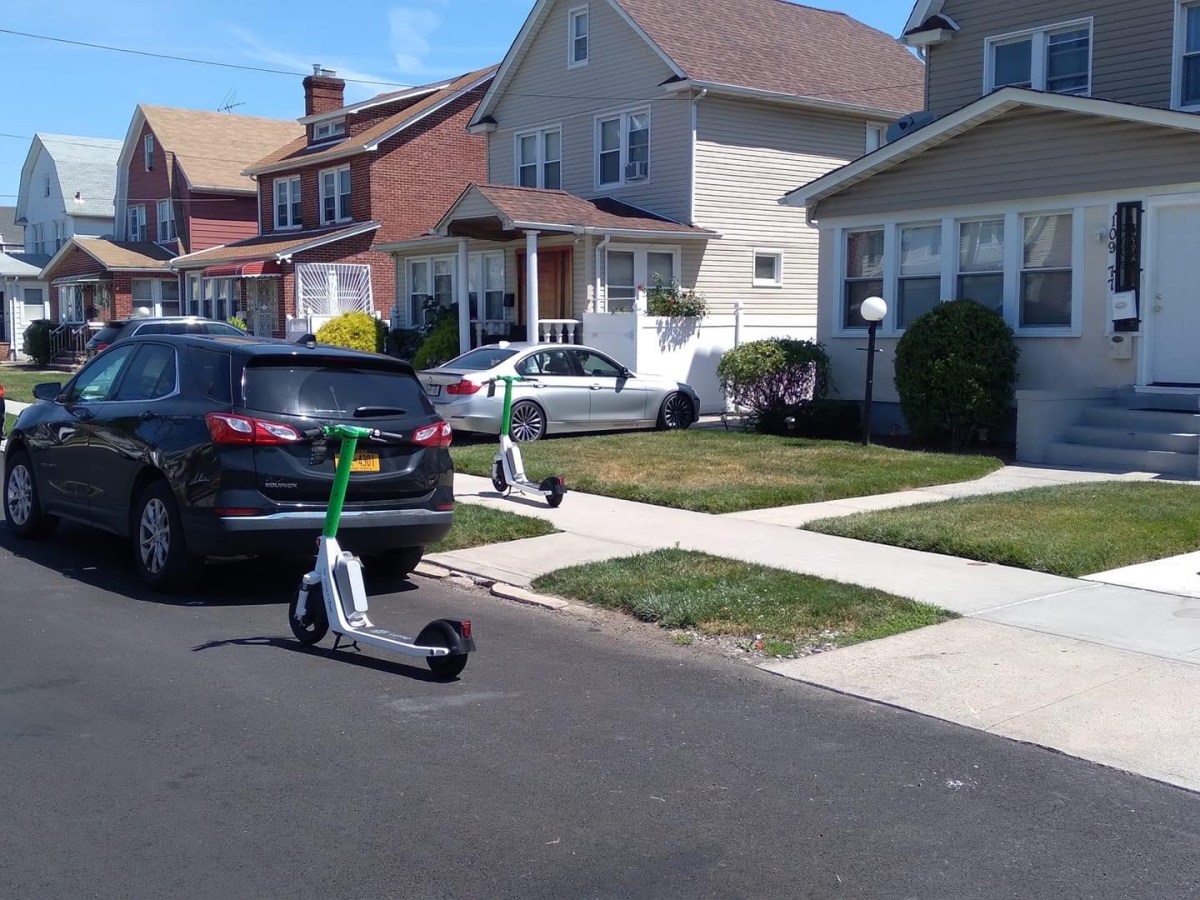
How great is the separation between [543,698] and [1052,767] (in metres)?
2.49

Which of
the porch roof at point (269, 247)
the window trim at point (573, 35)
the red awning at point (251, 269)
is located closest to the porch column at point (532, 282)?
the window trim at point (573, 35)

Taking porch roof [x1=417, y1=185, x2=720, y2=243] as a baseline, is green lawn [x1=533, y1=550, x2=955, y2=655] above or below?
below

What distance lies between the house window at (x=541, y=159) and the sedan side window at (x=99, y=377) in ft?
62.0

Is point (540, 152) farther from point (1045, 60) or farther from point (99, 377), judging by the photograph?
point (99, 377)

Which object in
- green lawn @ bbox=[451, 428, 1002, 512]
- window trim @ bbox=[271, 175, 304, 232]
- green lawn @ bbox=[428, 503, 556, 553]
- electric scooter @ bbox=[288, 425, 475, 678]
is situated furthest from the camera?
window trim @ bbox=[271, 175, 304, 232]

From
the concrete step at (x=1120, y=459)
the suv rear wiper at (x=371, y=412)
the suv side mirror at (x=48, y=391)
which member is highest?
the suv side mirror at (x=48, y=391)

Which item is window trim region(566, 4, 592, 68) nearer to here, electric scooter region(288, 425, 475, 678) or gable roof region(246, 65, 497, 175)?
gable roof region(246, 65, 497, 175)

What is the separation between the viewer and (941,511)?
11664 millimetres

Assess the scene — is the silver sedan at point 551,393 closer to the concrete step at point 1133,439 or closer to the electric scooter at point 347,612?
the concrete step at point 1133,439

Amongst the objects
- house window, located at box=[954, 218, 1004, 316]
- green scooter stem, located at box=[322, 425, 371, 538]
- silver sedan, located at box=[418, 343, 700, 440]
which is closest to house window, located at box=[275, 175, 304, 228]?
silver sedan, located at box=[418, 343, 700, 440]

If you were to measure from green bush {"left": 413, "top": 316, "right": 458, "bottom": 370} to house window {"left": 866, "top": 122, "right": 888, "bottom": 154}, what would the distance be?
9.86 m

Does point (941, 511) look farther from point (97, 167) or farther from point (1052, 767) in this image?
point (97, 167)

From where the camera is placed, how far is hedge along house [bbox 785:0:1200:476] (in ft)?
49.9

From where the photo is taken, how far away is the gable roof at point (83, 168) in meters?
52.4
